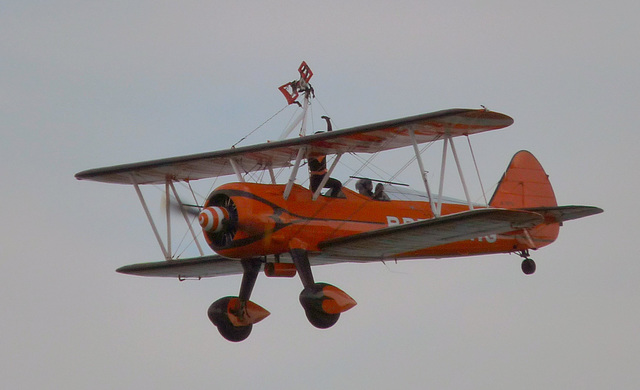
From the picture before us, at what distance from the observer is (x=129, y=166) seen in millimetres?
21062

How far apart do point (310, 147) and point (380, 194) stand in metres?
1.84

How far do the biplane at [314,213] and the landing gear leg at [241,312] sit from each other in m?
0.02

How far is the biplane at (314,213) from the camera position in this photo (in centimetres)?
1873

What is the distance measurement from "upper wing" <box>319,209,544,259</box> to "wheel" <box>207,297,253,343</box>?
1.76 meters

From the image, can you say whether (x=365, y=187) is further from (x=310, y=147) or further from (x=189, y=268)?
(x=189, y=268)

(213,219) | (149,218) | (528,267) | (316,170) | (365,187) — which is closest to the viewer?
(213,219)

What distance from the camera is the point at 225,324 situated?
65.3 feet

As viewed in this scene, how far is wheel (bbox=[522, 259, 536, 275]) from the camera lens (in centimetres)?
2247

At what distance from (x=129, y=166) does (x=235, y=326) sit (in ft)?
10.9

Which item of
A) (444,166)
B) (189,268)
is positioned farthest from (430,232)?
(189,268)

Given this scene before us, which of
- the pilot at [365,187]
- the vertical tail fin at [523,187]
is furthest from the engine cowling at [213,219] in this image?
the vertical tail fin at [523,187]

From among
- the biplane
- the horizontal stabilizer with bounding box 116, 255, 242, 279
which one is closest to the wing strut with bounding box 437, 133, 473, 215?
the biplane

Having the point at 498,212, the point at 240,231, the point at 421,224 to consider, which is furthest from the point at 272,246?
the point at 498,212

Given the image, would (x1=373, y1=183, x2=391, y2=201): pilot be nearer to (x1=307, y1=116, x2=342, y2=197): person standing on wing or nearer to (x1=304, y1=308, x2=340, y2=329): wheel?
(x1=307, y1=116, x2=342, y2=197): person standing on wing
